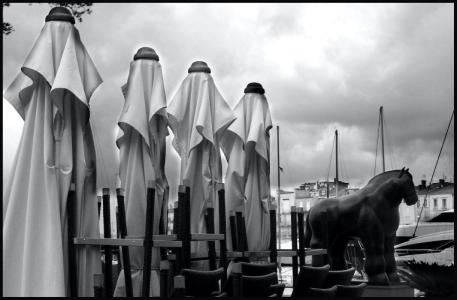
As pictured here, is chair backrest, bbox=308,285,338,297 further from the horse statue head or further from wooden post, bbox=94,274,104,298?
the horse statue head

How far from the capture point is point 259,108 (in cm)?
739

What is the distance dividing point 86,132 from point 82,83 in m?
0.40

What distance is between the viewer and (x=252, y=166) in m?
7.46

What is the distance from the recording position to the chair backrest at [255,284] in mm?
5184

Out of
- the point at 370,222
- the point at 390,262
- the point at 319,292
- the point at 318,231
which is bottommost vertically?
the point at 390,262

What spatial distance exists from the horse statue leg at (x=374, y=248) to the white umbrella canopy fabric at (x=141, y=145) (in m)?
4.31

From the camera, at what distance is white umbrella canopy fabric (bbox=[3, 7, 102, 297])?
13.1ft

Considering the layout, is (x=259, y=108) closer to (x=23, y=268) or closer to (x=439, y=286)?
(x=23, y=268)

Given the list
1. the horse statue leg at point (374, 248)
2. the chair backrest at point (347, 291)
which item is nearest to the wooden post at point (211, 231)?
the chair backrest at point (347, 291)

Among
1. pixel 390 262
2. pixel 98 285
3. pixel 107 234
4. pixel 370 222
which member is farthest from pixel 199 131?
pixel 390 262

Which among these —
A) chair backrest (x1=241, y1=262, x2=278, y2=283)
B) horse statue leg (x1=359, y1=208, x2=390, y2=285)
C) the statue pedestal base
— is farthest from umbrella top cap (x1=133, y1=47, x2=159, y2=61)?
the statue pedestal base

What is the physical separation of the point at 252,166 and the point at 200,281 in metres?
3.00

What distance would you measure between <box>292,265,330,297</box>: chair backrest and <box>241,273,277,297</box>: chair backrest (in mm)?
424

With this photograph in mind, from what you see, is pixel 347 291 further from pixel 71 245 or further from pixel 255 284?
pixel 71 245
